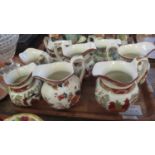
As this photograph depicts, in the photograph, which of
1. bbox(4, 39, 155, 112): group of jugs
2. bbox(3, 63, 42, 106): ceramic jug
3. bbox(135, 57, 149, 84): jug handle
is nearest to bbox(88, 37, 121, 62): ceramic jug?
bbox(4, 39, 155, 112): group of jugs

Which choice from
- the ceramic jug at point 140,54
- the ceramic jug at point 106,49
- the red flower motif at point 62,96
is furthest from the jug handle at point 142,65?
the red flower motif at point 62,96

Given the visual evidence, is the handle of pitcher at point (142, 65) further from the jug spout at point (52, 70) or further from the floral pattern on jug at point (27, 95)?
the floral pattern on jug at point (27, 95)

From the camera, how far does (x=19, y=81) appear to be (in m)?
0.65

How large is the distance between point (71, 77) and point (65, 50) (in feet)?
0.45

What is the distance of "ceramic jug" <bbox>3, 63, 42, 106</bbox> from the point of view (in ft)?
2.04

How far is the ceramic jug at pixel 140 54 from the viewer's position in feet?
2.06

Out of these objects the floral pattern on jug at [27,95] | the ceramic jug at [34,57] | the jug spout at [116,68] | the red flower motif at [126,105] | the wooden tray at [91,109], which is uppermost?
the jug spout at [116,68]

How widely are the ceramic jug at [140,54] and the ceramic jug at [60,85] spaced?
0.50 ft

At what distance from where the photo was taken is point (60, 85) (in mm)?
596

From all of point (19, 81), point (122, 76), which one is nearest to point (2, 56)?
point (19, 81)

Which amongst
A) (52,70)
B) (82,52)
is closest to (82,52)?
(82,52)

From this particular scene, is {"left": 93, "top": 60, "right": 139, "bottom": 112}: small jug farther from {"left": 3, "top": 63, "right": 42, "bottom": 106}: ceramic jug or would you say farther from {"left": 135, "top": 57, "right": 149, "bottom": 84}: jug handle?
{"left": 3, "top": 63, "right": 42, "bottom": 106}: ceramic jug

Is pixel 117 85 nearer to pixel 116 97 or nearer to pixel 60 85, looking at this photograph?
pixel 116 97

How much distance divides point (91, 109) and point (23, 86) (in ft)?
0.69
